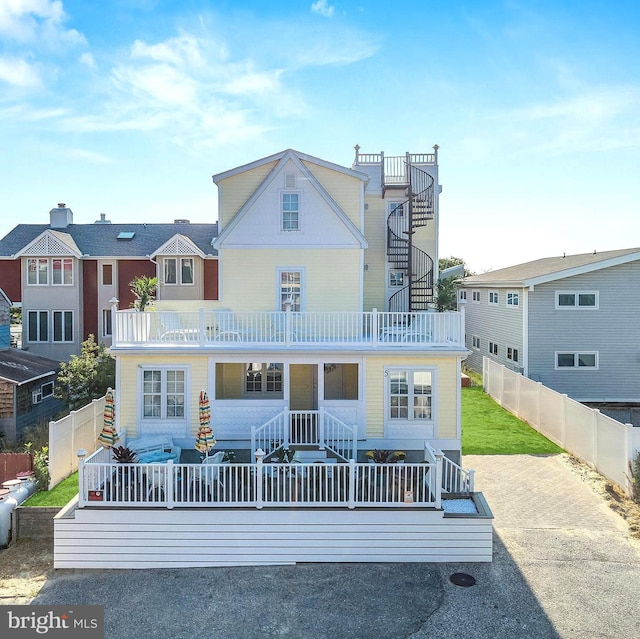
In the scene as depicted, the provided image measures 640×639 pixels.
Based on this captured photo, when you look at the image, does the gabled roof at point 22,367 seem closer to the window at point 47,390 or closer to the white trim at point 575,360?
the window at point 47,390

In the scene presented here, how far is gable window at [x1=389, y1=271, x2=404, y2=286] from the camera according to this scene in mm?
17000

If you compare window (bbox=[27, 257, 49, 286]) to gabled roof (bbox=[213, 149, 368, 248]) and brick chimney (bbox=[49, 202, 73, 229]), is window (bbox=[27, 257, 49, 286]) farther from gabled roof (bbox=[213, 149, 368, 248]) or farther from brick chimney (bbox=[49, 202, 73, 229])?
gabled roof (bbox=[213, 149, 368, 248])

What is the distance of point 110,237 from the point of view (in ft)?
87.9

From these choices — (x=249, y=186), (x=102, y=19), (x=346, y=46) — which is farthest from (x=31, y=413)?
(x=346, y=46)

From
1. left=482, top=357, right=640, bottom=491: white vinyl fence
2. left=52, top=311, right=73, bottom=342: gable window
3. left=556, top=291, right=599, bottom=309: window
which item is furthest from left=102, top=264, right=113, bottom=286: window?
left=556, top=291, right=599, bottom=309: window

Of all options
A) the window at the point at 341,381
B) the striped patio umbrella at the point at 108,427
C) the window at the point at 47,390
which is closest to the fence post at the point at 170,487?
the striped patio umbrella at the point at 108,427

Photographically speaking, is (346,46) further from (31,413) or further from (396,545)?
(31,413)

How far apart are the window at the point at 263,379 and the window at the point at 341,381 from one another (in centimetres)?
155

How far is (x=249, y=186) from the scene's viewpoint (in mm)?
14758

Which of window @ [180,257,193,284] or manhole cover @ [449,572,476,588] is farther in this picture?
window @ [180,257,193,284]

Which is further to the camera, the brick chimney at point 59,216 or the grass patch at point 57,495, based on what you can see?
the brick chimney at point 59,216

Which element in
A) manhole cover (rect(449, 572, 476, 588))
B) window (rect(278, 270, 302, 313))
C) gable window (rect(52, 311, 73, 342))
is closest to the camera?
manhole cover (rect(449, 572, 476, 588))

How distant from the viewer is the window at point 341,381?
1428 cm

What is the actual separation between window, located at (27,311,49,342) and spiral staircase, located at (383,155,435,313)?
19.7 m
